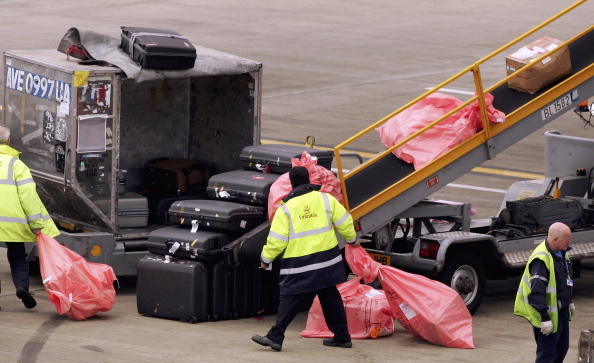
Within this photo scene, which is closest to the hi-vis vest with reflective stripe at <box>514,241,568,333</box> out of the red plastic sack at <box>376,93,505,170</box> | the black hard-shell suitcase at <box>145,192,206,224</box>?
the red plastic sack at <box>376,93,505,170</box>

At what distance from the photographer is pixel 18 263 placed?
11664 millimetres

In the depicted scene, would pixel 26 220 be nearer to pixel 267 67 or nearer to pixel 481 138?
pixel 481 138

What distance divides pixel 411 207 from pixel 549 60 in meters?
1.95

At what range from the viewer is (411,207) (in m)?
12.4

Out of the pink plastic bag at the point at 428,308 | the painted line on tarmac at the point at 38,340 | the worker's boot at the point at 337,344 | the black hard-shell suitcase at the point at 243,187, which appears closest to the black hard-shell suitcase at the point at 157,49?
the black hard-shell suitcase at the point at 243,187

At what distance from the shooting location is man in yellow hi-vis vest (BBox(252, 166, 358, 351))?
10398mm

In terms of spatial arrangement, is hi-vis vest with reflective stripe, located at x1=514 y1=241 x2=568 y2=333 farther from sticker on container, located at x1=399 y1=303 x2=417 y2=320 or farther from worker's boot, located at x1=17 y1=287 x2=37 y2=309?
worker's boot, located at x1=17 y1=287 x2=37 y2=309

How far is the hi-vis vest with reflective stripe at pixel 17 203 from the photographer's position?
37.3 feet

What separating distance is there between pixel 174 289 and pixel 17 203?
1543 millimetres

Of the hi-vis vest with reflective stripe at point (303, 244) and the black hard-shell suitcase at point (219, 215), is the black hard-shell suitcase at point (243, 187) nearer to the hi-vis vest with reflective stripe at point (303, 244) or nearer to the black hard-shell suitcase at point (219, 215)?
the black hard-shell suitcase at point (219, 215)

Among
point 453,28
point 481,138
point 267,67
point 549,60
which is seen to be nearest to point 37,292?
point 481,138

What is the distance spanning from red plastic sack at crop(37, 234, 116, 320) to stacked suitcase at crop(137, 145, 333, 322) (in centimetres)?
38

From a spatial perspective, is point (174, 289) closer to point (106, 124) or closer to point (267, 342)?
point (267, 342)

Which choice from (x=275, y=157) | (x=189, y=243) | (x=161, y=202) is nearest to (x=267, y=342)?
(x=189, y=243)
